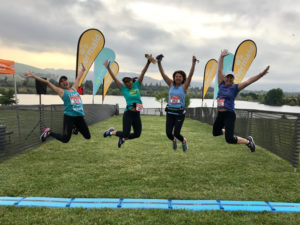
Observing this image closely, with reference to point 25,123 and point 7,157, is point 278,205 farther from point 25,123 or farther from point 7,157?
point 25,123

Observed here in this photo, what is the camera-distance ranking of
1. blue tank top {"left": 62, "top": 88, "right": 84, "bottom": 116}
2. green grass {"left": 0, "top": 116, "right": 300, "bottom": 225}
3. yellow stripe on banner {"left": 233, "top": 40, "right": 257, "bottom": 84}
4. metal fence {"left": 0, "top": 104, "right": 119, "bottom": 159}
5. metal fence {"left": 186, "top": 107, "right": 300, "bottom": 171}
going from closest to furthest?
1. green grass {"left": 0, "top": 116, "right": 300, "bottom": 225}
2. blue tank top {"left": 62, "top": 88, "right": 84, "bottom": 116}
3. metal fence {"left": 186, "top": 107, "right": 300, "bottom": 171}
4. metal fence {"left": 0, "top": 104, "right": 119, "bottom": 159}
5. yellow stripe on banner {"left": 233, "top": 40, "right": 257, "bottom": 84}

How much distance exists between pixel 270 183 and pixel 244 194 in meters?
1.17

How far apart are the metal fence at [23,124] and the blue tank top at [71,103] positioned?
111 inches

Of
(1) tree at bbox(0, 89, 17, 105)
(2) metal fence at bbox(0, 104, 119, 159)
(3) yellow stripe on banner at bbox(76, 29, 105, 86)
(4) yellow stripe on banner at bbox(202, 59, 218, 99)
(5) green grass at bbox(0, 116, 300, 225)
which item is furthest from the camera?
(1) tree at bbox(0, 89, 17, 105)

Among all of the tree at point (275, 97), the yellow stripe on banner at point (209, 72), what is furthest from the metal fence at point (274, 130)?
the tree at point (275, 97)

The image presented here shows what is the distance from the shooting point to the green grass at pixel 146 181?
3.60m

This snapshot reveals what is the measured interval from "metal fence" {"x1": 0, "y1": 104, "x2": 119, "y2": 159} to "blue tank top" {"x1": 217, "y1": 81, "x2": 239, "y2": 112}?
666 cm

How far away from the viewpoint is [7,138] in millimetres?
7680

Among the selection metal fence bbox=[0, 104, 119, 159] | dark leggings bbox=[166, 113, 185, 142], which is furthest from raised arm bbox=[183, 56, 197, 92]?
metal fence bbox=[0, 104, 119, 159]

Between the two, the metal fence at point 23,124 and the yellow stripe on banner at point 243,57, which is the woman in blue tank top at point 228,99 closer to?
the metal fence at point 23,124

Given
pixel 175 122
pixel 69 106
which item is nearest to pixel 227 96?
pixel 175 122

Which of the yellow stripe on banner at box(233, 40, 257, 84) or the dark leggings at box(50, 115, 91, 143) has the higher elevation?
the yellow stripe on banner at box(233, 40, 257, 84)

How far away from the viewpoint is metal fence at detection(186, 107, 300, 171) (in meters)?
6.63

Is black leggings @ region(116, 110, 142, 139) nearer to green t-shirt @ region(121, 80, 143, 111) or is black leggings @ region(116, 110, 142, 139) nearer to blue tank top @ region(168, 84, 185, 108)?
green t-shirt @ region(121, 80, 143, 111)
